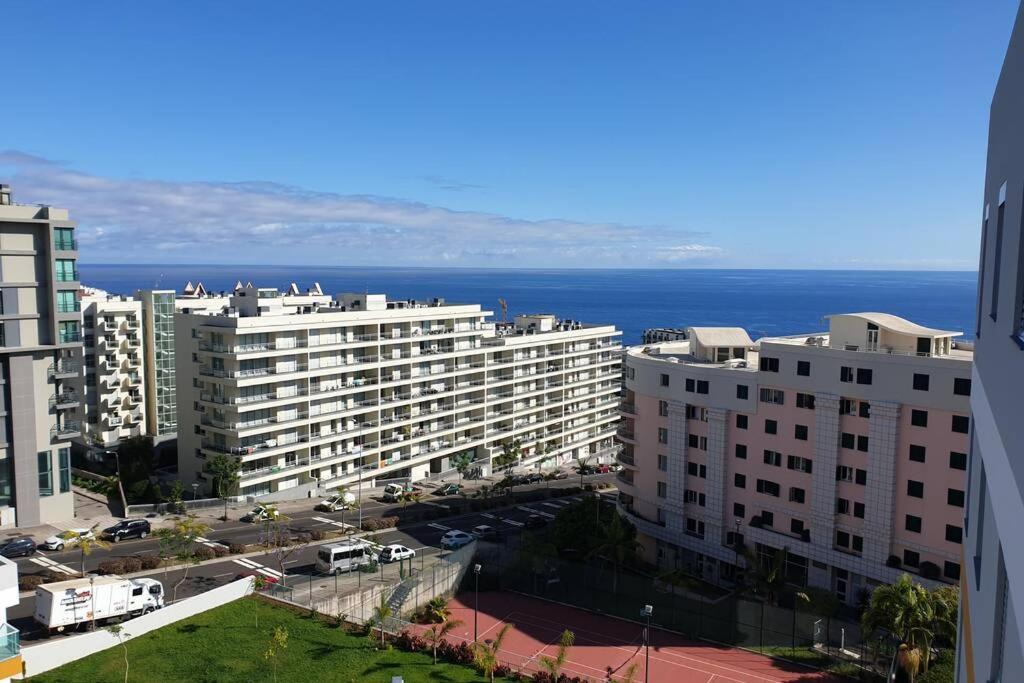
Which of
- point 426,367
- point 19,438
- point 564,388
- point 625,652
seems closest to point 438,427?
point 426,367

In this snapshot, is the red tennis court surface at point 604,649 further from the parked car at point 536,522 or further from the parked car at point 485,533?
the parked car at point 536,522

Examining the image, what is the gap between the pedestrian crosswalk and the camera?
44625mm

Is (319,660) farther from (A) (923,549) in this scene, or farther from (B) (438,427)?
(B) (438,427)

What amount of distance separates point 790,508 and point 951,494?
8.92 meters

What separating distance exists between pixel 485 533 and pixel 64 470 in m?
30.8

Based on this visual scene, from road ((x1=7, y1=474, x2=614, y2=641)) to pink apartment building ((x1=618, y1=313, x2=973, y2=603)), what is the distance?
13.4m

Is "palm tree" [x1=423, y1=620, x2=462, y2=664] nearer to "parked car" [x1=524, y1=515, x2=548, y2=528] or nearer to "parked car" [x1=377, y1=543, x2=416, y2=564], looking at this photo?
"parked car" [x1=377, y1=543, x2=416, y2=564]

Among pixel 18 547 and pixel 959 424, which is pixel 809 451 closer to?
pixel 959 424

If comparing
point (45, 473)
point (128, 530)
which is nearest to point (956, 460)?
point (128, 530)

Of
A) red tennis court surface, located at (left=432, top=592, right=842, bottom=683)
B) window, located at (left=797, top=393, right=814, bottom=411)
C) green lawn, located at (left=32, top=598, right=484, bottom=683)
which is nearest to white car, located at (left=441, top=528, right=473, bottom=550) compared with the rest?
red tennis court surface, located at (left=432, top=592, right=842, bottom=683)

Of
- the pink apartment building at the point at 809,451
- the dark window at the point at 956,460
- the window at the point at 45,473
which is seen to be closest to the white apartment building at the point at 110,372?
the window at the point at 45,473

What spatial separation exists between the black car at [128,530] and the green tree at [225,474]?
6.96m

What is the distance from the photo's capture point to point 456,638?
128 feet

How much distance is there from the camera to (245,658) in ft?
111
